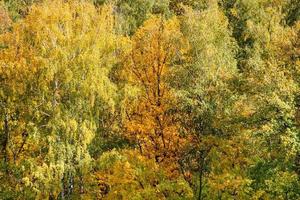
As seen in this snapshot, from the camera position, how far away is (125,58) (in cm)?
2608

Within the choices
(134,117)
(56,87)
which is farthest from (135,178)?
(56,87)

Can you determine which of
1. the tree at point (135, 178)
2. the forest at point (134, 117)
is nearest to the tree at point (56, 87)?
the forest at point (134, 117)

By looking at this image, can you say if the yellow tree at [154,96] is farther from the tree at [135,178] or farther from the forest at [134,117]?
the tree at [135,178]

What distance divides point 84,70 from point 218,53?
556 inches

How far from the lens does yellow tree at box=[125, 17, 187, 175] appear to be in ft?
74.5

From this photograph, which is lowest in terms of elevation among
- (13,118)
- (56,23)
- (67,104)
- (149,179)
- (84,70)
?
(149,179)

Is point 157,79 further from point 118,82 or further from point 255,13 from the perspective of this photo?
point 255,13

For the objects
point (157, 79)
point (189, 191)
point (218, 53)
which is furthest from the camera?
point (218, 53)

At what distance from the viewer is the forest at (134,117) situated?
16.9 meters

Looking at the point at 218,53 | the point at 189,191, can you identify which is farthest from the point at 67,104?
the point at 218,53

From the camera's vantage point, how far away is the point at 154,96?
24875mm

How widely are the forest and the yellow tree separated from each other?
6cm

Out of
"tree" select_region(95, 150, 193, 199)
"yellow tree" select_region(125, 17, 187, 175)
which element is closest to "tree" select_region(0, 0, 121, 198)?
"tree" select_region(95, 150, 193, 199)

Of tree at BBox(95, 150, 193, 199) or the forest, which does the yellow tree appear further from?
tree at BBox(95, 150, 193, 199)
